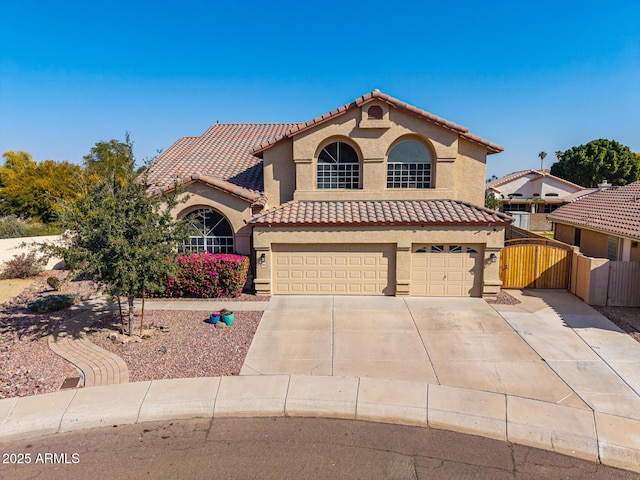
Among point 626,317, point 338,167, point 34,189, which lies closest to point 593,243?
point 626,317

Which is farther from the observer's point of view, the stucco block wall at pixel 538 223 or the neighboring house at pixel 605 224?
the stucco block wall at pixel 538 223

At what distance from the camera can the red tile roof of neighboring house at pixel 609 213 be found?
1477 centimetres

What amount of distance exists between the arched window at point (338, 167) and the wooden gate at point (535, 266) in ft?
21.8

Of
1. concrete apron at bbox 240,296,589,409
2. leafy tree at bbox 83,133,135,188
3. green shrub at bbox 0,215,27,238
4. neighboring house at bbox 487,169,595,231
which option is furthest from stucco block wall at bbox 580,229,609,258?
green shrub at bbox 0,215,27,238

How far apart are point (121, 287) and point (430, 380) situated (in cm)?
767

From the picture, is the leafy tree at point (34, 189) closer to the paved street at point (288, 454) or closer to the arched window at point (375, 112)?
the arched window at point (375, 112)

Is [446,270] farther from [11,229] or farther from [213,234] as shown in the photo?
[11,229]

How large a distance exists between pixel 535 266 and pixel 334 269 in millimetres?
7994

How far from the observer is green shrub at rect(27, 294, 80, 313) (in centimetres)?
1272

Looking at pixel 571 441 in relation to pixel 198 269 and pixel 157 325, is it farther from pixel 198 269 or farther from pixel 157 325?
pixel 198 269

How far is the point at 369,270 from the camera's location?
14.8 metres

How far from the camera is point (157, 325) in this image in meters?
11.6

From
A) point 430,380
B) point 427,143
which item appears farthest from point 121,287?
point 427,143

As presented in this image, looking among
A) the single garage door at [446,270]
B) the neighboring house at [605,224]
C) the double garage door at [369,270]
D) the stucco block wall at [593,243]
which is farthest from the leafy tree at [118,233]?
the stucco block wall at [593,243]
